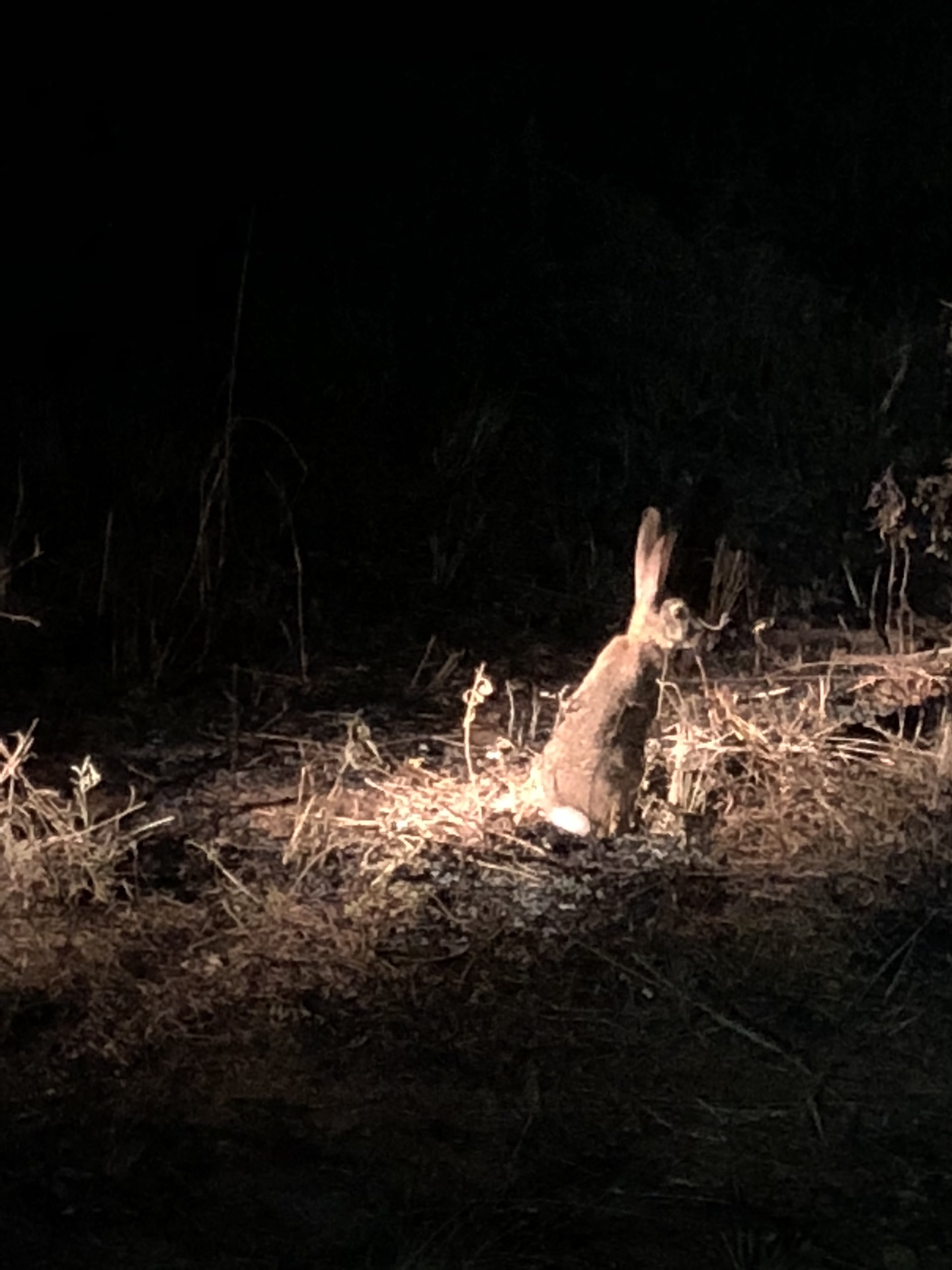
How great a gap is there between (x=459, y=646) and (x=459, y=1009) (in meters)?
1.75

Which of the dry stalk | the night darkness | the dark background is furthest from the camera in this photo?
the dark background

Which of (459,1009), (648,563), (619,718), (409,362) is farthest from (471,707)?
(409,362)

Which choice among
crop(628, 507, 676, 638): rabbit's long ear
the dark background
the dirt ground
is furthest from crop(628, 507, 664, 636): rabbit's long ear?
the dark background

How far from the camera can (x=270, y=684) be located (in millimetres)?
4500

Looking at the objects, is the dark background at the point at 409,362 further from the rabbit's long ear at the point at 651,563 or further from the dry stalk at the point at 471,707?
the rabbit's long ear at the point at 651,563

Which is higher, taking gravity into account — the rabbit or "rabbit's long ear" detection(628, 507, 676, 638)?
"rabbit's long ear" detection(628, 507, 676, 638)

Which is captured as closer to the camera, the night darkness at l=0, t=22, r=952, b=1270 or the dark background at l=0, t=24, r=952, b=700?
the night darkness at l=0, t=22, r=952, b=1270

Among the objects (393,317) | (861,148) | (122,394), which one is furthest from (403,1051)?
(861,148)

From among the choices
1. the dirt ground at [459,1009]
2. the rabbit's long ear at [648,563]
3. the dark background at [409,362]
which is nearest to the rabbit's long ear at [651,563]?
the rabbit's long ear at [648,563]

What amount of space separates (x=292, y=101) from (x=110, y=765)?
138 inches

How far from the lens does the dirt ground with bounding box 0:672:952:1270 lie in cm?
272

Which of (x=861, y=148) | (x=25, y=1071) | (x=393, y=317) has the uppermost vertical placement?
(x=861, y=148)

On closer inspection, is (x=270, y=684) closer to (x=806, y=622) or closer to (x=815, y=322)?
(x=806, y=622)

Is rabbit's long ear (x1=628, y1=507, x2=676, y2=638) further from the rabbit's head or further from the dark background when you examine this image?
the dark background
